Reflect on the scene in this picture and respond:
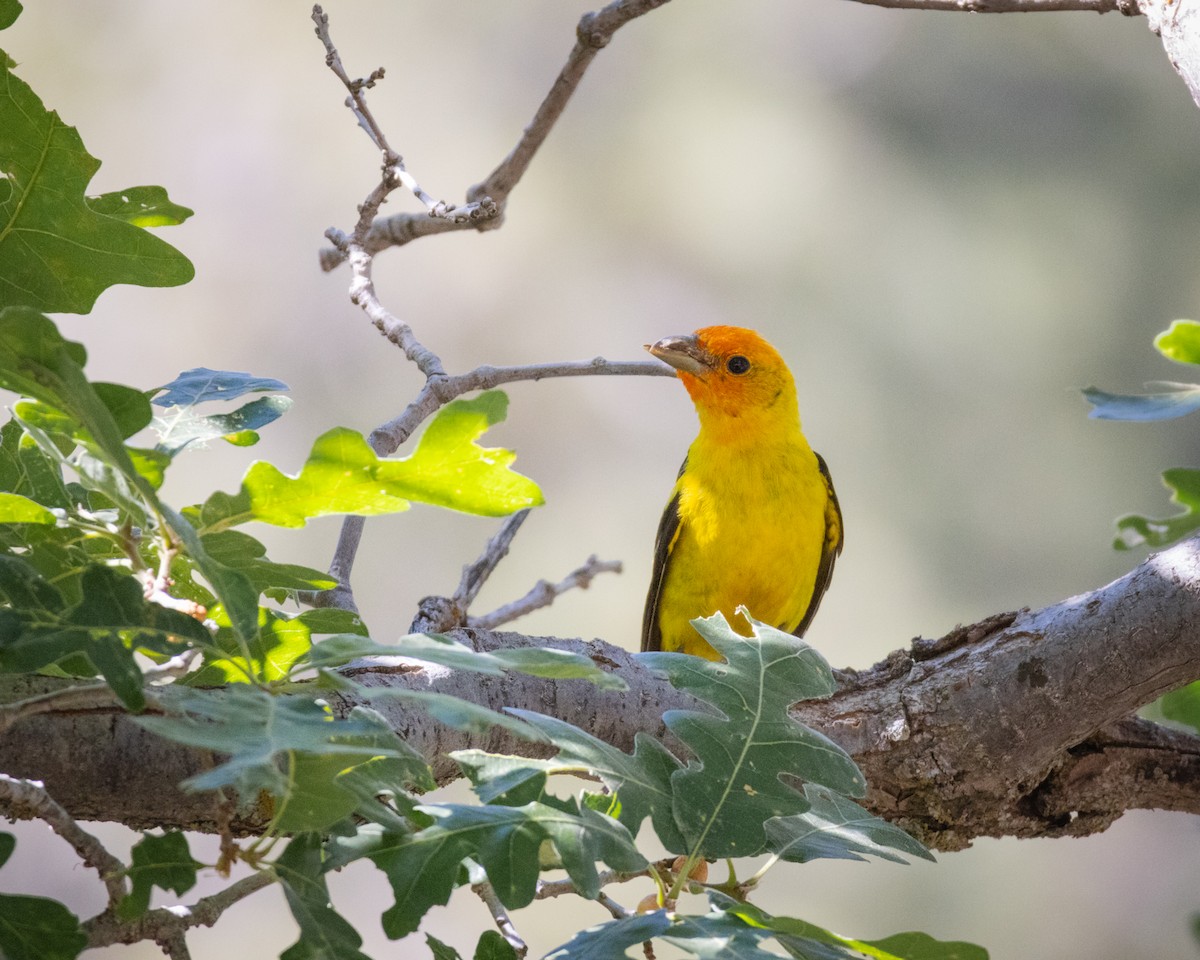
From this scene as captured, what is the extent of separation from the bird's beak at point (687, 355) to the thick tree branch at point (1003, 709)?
197 centimetres

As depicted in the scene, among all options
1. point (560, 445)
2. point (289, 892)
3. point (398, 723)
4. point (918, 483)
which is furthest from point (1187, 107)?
point (289, 892)

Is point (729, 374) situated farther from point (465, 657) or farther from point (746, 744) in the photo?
point (465, 657)

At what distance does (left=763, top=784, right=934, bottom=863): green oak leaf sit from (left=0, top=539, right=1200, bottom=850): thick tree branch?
0.64m

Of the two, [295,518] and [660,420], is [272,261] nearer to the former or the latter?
[660,420]

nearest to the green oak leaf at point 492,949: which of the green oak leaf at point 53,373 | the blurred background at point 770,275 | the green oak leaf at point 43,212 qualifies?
the green oak leaf at point 53,373

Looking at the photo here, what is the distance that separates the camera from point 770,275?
26.3 feet

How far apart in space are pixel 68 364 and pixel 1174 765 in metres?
2.15

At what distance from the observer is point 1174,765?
226 cm

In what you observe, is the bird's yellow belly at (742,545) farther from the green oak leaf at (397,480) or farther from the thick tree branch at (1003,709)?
the green oak leaf at (397,480)

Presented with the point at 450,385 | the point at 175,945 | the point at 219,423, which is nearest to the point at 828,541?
the point at 450,385

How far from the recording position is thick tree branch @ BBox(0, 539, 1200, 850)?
193 centimetres

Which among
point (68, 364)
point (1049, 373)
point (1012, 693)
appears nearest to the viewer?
point (68, 364)

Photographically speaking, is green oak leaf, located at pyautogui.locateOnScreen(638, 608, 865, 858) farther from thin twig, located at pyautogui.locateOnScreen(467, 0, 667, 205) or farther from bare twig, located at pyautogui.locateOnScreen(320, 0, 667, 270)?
thin twig, located at pyautogui.locateOnScreen(467, 0, 667, 205)

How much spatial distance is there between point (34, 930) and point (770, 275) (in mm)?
7523
